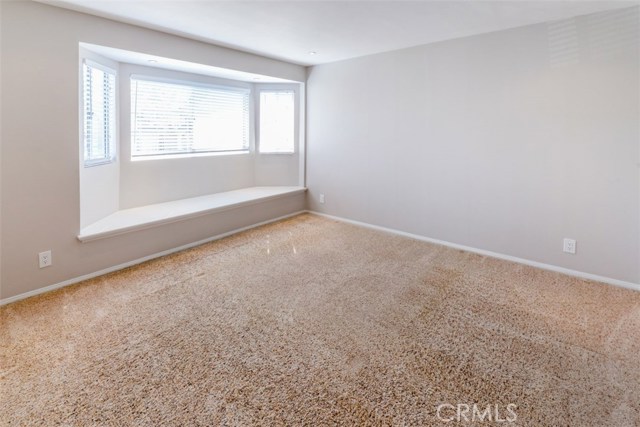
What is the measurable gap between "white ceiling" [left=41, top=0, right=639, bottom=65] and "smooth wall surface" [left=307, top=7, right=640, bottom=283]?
28 centimetres

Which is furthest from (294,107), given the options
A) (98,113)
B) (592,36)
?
(592,36)

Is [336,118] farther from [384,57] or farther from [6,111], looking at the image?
[6,111]

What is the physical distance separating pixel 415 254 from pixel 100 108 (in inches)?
137

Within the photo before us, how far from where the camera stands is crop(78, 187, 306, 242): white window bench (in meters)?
3.31

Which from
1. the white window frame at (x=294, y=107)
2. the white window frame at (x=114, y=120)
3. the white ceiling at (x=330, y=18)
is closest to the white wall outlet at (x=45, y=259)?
the white window frame at (x=114, y=120)

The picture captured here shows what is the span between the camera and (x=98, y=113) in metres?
3.55

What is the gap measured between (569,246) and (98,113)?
4559 millimetres

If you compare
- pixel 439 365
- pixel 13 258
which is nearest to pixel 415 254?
pixel 439 365

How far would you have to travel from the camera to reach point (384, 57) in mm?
4410

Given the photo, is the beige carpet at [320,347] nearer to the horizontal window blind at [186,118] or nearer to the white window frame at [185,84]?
the white window frame at [185,84]

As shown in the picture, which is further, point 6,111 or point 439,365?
point 6,111

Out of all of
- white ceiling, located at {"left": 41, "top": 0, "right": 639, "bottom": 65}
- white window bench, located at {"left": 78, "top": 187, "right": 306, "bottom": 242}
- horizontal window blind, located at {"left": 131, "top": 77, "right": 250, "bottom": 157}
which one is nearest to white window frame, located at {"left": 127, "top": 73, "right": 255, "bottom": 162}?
horizontal window blind, located at {"left": 131, "top": 77, "right": 250, "bottom": 157}

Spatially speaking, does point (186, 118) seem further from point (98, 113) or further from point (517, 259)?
point (517, 259)

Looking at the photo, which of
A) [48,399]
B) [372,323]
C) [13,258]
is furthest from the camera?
[13,258]
